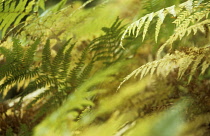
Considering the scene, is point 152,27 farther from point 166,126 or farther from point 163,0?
point 166,126

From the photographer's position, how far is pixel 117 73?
1.26 meters

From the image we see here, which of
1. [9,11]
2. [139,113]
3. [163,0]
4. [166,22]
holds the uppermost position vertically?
[9,11]

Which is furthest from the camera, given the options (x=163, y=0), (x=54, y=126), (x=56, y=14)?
(x=56, y=14)

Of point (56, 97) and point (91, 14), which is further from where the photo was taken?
point (91, 14)

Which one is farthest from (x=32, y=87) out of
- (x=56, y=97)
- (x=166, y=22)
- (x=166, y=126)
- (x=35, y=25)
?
(x=166, y=126)

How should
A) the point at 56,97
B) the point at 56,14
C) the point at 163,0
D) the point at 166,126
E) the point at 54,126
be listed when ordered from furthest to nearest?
the point at 56,14 < the point at 163,0 < the point at 56,97 < the point at 54,126 < the point at 166,126

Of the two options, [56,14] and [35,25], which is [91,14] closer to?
[56,14]

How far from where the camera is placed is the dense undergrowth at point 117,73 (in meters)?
0.74

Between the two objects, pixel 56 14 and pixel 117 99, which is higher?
pixel 56 14

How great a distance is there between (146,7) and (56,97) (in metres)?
0.73

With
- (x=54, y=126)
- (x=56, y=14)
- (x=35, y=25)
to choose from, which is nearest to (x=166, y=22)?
(x=56, y=14)

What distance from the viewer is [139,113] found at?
4.37ft

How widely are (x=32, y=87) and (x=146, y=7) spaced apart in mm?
777

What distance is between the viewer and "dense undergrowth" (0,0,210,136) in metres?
0.74
